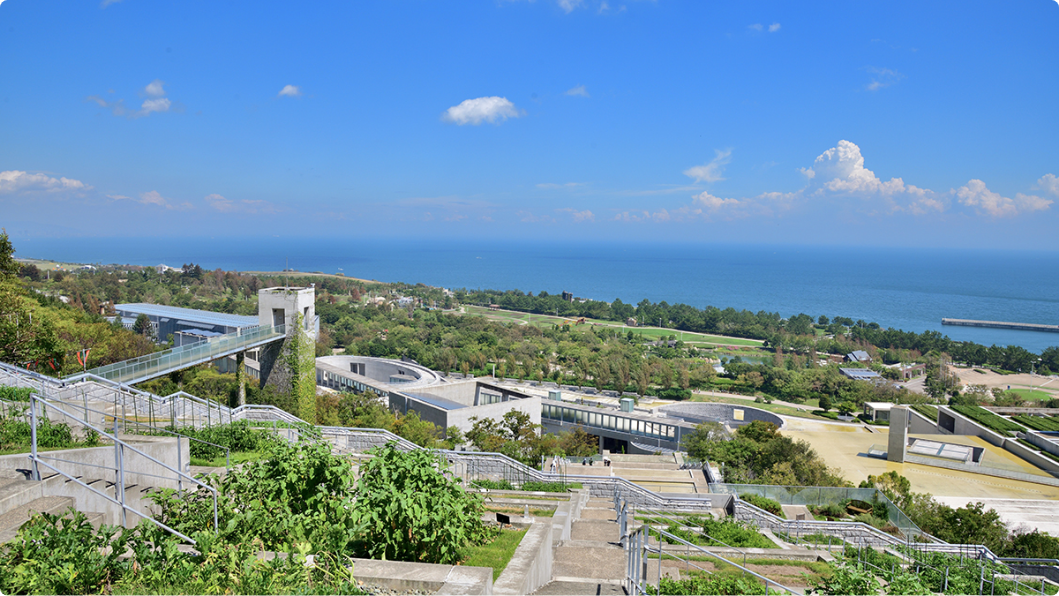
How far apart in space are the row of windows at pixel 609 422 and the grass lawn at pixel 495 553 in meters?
25.9

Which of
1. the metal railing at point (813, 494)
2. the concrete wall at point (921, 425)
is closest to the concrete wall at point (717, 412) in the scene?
the concrete wall at point (921, 425)

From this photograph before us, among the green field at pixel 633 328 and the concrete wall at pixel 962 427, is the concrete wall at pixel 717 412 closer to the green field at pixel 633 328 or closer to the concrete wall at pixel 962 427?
the concrete wall at pixel 962 427

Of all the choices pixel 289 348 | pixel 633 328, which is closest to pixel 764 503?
pixel 289 348

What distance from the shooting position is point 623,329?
3551 inches

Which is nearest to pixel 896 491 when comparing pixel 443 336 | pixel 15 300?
pixel 15 300

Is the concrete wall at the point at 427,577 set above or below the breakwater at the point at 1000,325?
above

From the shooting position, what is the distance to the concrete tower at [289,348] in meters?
22.4

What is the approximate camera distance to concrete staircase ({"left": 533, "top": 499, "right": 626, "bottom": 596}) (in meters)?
5.80

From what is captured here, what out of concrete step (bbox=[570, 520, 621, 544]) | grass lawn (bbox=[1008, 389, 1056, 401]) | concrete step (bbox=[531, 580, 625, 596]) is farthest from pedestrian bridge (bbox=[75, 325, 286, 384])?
grass lawn (bbox=[1008, 389, 1056, 401])

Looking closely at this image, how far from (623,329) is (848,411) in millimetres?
49386

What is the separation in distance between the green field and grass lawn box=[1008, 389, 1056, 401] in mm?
29178

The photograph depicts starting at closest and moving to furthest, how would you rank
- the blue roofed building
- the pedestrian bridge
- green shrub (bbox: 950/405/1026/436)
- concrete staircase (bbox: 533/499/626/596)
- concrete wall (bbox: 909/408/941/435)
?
1. concrete staircase (bbox: 533/499/626/596)
2. the pedestrian bridge
3. green shrub (bbox: 950/405/1026/436)
4. concrete wall (bbox: 909/408/941/435)
5. the blue roofed building

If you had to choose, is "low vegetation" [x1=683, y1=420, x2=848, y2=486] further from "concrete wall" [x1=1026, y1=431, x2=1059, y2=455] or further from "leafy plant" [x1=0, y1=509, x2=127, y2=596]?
"leafy plant" [x1=0, y1=509, x2=127, y2=596]

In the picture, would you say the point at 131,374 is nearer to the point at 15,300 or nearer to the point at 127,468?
the point at 15,300
